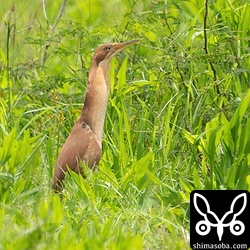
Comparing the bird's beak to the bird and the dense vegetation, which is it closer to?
the bird

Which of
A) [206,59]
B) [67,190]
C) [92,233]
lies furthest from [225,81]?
[92,233]

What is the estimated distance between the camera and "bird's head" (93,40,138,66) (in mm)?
7688

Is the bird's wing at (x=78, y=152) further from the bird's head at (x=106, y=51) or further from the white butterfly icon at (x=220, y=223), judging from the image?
the white butterfly icon at (x=220, y=223)

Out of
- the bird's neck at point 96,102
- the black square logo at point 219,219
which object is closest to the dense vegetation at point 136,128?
the black square logo at point 219,219

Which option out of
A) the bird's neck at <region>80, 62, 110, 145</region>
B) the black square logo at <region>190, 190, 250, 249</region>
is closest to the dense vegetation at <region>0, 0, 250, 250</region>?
the black square logo at <region>190, 190, 250, 249</region>

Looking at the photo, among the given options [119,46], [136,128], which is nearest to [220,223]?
[136,128]

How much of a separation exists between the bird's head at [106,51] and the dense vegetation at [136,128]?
0.27 metres

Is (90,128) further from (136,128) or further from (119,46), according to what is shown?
(119,46)

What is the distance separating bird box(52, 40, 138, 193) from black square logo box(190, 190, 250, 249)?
38.3 inches

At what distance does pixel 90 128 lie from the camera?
24.2ft

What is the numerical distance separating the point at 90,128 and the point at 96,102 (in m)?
0.18

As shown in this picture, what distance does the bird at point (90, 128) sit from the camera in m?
7.18

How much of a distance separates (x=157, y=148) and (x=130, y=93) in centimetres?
74

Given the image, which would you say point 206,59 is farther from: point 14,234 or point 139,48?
point 14,234
